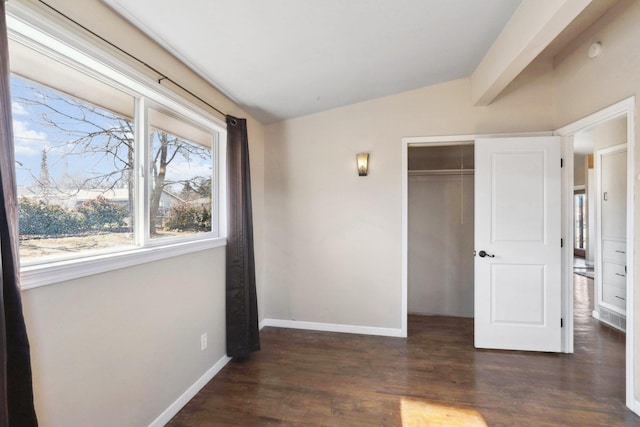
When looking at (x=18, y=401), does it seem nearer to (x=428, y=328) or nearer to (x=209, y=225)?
(x=209, y=225)

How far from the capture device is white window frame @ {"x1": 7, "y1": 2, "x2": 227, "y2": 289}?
1.18 metres

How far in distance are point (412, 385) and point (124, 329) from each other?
2022mm

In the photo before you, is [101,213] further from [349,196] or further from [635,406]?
[635,406]

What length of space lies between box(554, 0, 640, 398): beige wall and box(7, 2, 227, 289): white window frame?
2997 millimetres

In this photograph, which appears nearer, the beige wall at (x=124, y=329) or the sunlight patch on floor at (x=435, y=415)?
the beige wall at (x=124, y=329)

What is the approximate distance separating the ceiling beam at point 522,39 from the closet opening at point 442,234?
46.3 inches

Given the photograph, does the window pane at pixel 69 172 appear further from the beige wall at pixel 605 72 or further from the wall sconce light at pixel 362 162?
the beige wall at pixel 605 72

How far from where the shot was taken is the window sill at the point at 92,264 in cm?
118

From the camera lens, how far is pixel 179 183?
7.20 ft

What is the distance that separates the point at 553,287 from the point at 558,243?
0.42 metres

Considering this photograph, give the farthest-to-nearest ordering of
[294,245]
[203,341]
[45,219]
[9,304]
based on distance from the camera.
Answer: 1. [294,245]
2. [203,341]
3. [45,219]
4. [9,304]

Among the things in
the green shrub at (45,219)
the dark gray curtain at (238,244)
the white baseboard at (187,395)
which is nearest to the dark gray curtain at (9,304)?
the green shrub at (45,219)

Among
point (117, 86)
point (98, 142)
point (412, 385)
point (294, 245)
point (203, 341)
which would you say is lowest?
point (412, 385)

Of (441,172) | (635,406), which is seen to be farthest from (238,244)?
(635,406)
